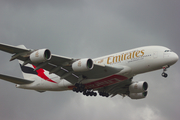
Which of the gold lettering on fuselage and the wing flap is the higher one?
the gold lettering on fuselage

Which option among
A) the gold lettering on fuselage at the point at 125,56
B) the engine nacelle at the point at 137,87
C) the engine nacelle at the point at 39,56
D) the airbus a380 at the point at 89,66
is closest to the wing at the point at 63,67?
the airbus a380 at the point at 89,66

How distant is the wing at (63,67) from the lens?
107 feet

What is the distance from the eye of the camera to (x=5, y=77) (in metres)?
37.6

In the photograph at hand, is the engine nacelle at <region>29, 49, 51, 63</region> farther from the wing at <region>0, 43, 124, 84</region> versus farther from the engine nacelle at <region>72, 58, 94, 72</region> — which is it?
the engine nacelle at <region>72, 58, 94, 72</region>

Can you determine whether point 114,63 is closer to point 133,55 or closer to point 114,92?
point 133,55

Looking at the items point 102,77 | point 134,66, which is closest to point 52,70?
point 102,77

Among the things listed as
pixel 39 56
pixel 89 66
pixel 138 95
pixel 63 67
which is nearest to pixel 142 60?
pixel 89 66

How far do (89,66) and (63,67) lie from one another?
3446 mm

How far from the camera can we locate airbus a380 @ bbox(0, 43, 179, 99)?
32.8m

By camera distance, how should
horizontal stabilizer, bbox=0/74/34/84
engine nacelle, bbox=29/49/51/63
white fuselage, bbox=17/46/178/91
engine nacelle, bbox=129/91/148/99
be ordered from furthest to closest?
1. engine nacelle, bbox=129/91/148/99
2. horizontal stabilizer, bbox=0/74/34/84
3. white fuselage, bbox=17/46/178/91
4. engine nacelle, bbox=29/49/51/63

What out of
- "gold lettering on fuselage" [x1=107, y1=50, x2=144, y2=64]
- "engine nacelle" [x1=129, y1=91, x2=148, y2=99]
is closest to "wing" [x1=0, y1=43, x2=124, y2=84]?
"gold lettering on fuselage" [x1=107, y1=50, x2=144, y2=64]

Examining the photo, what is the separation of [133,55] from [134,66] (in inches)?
56.0

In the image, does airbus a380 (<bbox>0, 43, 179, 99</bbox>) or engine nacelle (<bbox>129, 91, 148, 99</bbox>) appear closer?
airbus a380 (<bbox>0, 43, 179, 99</bbox>)

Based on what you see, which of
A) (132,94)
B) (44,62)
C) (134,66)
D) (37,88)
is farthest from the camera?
(132,94)
